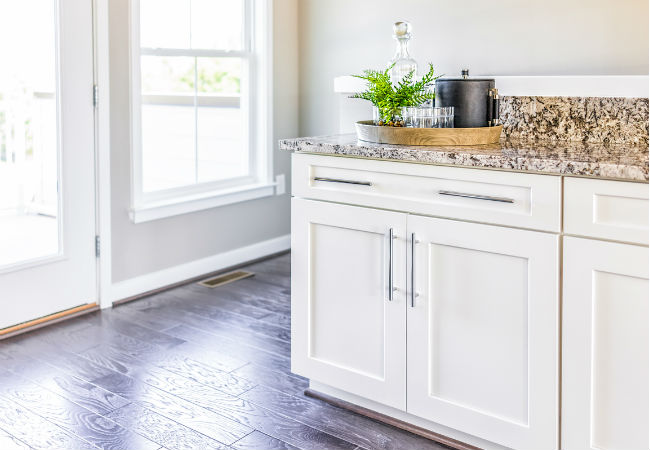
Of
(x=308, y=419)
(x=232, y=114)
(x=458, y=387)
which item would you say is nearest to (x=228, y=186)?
(x=232, y=114)

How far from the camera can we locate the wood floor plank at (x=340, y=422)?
2172 mm

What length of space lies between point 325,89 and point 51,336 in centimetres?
219

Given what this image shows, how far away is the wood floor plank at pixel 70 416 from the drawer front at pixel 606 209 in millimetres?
1362

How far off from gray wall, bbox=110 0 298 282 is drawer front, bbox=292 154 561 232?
4.85 feet

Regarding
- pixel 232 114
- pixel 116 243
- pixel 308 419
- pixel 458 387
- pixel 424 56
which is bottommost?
pixel 308 419

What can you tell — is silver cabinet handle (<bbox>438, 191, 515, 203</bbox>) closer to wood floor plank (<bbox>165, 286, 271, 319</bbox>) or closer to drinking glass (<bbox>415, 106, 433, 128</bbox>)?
drinking glass (<bbox>415, 106, 433, 128</bbox>)

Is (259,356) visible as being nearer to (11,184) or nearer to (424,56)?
(11,184)

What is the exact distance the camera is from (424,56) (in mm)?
3922

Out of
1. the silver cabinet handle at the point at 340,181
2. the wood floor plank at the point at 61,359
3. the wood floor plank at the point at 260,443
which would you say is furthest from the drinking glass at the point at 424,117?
the wood floor plank at the point at 61,359

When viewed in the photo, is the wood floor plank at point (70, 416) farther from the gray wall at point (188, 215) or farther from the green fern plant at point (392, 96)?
the green fern plant at point (392, 96)

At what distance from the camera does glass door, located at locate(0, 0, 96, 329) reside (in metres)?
3.02

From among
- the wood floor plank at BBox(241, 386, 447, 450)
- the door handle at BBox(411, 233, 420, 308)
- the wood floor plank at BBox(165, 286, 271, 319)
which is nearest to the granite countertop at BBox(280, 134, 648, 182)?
the door handle at BBox(411, 233, 420, 308)

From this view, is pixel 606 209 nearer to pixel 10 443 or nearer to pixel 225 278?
pixel 10 443

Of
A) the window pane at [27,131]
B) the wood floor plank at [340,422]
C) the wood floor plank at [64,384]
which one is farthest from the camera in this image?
the window pane at [27,131]
